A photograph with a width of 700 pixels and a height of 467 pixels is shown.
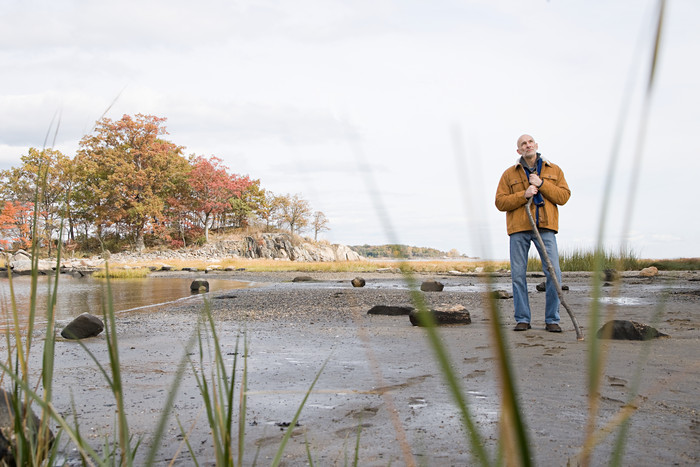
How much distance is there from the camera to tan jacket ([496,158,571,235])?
5.75 m

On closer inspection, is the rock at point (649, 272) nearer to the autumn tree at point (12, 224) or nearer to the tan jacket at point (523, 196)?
the tan jacket at point (523, 196)

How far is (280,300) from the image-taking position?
1127 cm

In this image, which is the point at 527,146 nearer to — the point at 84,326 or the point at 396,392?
the point at 396,392

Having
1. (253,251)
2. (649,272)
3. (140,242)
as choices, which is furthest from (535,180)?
(140,242)

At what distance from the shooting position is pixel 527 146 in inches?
226

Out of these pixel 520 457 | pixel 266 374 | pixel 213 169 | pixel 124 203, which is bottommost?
pixel 266 374

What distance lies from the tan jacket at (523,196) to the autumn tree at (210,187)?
4100 cm

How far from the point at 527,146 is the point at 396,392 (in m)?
3.40

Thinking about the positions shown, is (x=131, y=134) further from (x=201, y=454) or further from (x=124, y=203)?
(x=201, y=454)

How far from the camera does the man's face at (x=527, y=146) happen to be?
5.72 m

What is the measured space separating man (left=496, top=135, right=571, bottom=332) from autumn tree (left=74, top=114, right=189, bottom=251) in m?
41.2

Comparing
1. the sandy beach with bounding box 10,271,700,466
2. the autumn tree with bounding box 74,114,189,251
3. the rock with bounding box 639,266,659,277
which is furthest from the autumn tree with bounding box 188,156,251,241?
the sandy beach with bounding box 10,271,700,466

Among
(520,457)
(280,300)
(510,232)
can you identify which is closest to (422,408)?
(520,457)

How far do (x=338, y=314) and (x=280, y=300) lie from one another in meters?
3.01
